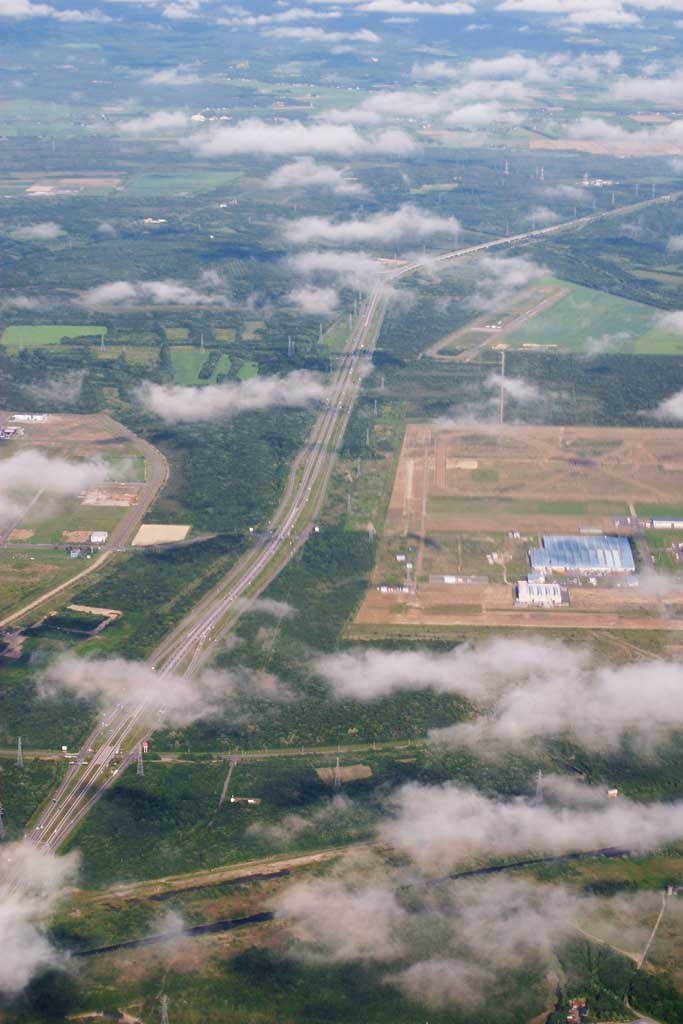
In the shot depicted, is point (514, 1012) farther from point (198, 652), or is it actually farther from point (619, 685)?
point (198, 652)

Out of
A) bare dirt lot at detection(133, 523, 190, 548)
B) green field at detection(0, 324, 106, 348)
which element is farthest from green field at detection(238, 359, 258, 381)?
bare dirt lot at detection(133, 523, 190, 548)

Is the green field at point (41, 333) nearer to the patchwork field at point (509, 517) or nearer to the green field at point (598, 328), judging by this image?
the patchwork field at point (509, 517)

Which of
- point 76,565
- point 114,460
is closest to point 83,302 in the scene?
point 114,460

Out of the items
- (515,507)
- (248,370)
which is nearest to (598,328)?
(248,370)

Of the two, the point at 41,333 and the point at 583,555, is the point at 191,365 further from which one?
the point at 583,555

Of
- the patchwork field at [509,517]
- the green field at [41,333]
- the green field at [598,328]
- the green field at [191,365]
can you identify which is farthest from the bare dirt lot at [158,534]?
the green field at [598,328]

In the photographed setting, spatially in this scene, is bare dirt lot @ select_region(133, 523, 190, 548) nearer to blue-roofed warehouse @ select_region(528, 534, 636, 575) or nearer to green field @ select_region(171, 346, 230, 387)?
blue-roofed warehouse @ select_region(528, 534, 636, 575)
